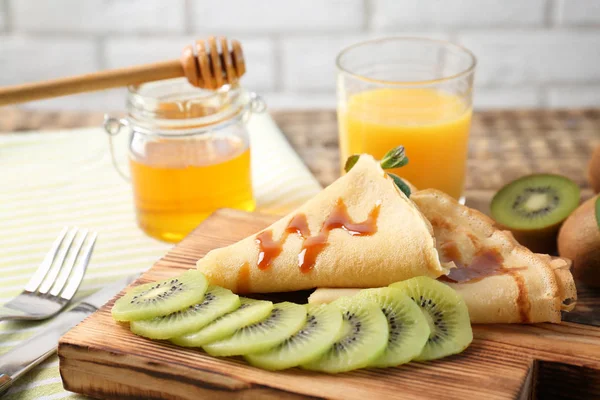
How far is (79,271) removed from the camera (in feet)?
5.57

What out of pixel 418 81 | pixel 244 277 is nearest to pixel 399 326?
pixel 244 277

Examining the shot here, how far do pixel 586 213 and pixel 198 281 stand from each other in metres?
0.82

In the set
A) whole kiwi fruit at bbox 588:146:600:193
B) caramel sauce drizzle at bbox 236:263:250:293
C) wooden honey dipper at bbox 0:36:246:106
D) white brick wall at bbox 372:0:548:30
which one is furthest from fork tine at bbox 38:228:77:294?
white brick wall at bbox 372:0:548:30

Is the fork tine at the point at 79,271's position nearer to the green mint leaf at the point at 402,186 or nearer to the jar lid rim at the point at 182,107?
the jar lid rim at the point at 182,107

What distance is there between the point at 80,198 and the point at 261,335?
1.07 metres

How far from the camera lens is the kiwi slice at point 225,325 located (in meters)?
1.27

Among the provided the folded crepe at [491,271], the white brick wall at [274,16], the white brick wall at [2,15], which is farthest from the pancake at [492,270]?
the white brick wall at [2,15]

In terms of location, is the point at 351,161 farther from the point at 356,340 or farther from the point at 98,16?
the point at 98,16

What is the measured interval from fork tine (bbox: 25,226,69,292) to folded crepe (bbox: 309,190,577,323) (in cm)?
62

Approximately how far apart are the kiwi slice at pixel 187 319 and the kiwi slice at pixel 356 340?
0.58 feet

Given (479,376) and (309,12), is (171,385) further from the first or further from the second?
(309,12)

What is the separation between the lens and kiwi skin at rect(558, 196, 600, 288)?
162cm

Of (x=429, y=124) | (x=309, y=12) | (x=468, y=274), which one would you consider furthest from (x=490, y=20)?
(x=468, y=274)

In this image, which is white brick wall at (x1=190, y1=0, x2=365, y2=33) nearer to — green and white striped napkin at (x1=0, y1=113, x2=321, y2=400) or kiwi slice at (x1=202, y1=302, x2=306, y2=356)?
green and white striped napkin at (x1=0, y1=113, x2=321, y2=400)
